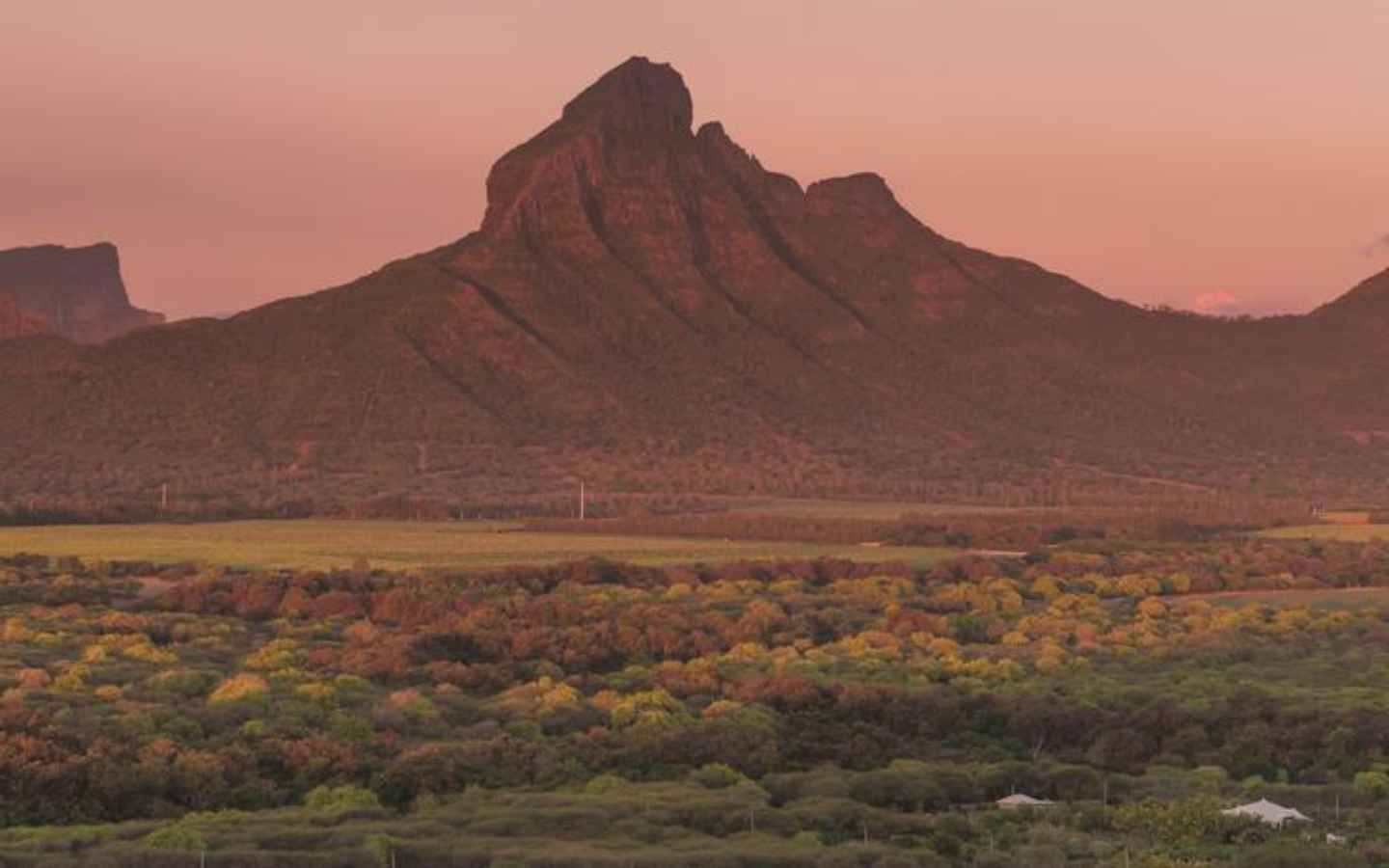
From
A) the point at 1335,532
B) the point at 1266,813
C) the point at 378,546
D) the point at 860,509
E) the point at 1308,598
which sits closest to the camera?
the point at 1266,813

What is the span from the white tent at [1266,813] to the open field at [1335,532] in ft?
343

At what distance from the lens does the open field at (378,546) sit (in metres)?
129

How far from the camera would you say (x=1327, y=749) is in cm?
6062

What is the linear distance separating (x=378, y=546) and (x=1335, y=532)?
7563 cm

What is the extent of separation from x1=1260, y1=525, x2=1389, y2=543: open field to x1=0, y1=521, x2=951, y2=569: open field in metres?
30.9

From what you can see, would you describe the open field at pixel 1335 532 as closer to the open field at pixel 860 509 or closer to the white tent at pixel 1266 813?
the open field at pixel 860 509

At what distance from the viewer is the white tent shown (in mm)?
49125

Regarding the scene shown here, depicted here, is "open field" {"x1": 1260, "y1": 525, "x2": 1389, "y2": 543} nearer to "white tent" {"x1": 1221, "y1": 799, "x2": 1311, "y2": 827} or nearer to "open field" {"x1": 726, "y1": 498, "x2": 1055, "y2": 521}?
"open field" {"x1": 726, "y1": 498, "x2": 1055, "y2": 521}

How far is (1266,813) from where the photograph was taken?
4978 cm

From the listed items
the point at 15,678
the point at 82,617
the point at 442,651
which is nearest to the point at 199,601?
the point at 82,617

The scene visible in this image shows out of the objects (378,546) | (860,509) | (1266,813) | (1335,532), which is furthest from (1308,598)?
(860,509)

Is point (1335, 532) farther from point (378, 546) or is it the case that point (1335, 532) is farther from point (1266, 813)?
point (1266, 813)

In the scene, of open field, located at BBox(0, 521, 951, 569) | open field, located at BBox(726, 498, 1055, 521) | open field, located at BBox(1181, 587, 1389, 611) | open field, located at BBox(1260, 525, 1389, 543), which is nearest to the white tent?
open field, located at BBox(1181, 587, 1389, 611)

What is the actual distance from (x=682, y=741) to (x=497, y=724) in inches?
315
